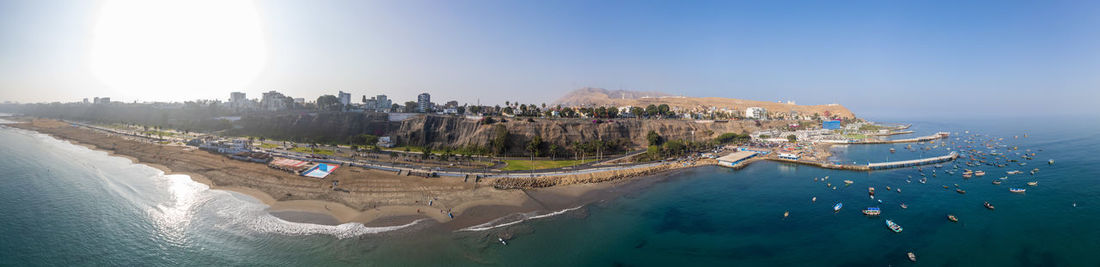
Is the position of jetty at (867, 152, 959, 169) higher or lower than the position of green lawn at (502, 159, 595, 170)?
lower

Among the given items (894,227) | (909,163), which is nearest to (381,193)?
(894,227)

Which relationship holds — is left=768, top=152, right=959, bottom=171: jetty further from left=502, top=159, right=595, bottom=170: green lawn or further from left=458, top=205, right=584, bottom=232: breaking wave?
left=458, top=205, right=584, bottom=232: breaking wave

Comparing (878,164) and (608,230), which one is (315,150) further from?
(878,164)

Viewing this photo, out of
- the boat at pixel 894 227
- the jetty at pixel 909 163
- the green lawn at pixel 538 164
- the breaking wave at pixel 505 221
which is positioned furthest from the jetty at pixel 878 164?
the breaking wave at pixel 505 221

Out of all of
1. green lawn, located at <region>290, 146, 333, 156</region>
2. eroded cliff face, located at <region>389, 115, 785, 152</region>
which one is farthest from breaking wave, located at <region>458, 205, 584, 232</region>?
green lawn, located at <region>290, 146, 333, 156</region>

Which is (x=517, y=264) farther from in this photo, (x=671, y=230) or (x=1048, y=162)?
(x=1048, y=162)

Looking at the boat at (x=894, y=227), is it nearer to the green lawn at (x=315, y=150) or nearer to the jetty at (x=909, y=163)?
the jetty at (x=909, y=163)
